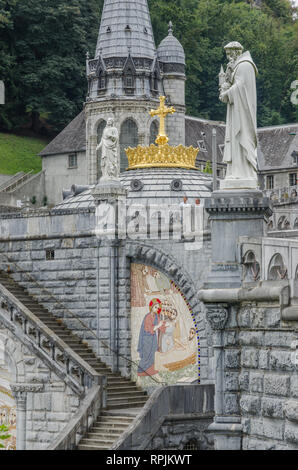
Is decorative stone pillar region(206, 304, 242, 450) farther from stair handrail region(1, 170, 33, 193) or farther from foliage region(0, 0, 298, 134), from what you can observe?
foliage region(0, 0, 298, 134)

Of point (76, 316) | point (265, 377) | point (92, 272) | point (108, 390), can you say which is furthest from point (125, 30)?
point (265, 377)

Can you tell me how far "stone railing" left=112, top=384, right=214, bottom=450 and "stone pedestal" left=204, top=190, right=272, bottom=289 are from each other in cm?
770

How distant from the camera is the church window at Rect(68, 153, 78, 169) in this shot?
77.9 m

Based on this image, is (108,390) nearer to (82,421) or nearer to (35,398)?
(35,398)

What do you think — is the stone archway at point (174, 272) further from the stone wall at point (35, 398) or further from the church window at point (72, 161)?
the church window at point (72, 161)

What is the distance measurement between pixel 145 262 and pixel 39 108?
52.4m

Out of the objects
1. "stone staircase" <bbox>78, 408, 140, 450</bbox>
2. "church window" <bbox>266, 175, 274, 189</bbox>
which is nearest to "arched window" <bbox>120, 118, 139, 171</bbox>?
"church window" <bbox>266, 175, 274, 189</bbox>

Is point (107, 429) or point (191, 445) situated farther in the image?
point (107, 429)

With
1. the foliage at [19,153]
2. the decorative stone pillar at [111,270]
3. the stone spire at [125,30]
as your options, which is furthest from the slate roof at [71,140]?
the decorative stone pillar at [111,270]

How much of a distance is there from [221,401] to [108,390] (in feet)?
37.2

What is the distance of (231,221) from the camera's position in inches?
906

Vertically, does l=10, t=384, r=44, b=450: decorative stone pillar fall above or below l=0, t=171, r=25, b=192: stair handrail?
below
